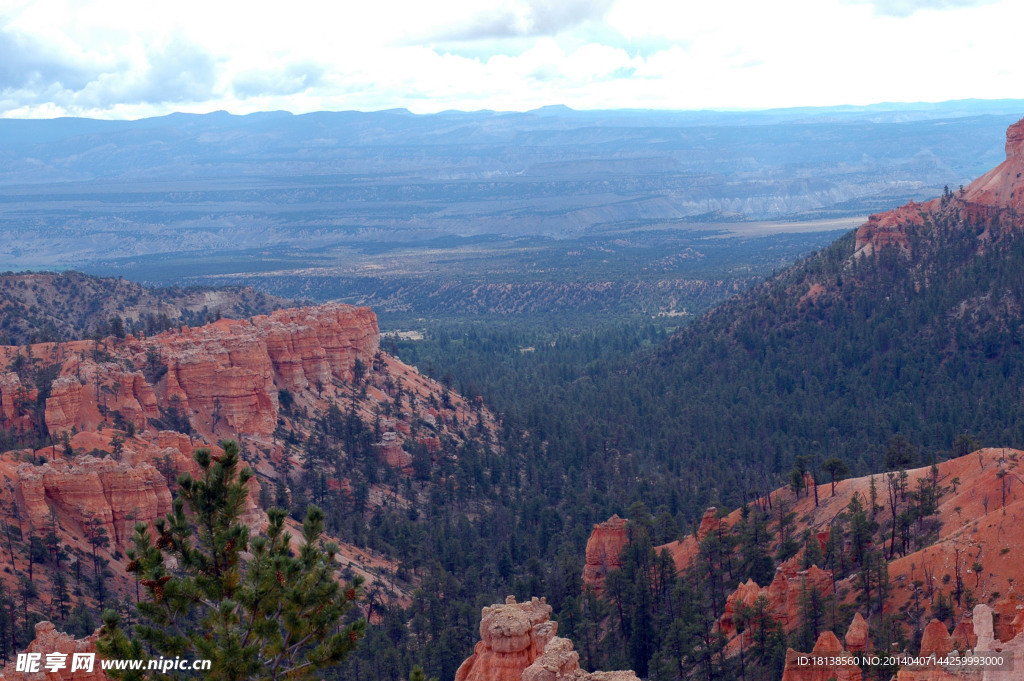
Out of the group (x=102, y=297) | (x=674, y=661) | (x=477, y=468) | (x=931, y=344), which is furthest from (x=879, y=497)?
(x=102, y=297)

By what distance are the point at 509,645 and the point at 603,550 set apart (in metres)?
27.2

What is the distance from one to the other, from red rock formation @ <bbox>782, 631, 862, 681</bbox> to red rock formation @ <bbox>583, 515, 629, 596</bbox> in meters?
23.9

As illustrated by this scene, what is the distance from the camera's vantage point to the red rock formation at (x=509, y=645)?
3462 centimetres

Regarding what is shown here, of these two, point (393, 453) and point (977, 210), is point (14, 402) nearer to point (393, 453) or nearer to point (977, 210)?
point (393, 453)

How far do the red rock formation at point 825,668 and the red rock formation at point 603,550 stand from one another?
78.4 feet

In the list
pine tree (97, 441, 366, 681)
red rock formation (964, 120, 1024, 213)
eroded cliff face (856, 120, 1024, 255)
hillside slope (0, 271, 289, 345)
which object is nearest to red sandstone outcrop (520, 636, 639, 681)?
pine tree (97, 441, 366, 681)

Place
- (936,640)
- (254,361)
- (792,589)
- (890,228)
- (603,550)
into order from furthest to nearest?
(890,228), (254,361), (603,550), (792,589), (936,640)

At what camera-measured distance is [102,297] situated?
148m

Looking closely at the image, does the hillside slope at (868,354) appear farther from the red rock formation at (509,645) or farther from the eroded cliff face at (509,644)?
the red rock formation at (509,645)

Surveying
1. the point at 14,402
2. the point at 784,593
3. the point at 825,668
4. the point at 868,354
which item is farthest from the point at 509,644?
the point at 868,354

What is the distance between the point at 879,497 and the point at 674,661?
1608 centimetres

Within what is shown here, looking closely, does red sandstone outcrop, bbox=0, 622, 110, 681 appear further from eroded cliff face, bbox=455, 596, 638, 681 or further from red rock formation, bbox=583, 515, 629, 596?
red rock formation, bbox=583, 515, 629, 596

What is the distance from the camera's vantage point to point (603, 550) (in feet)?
201

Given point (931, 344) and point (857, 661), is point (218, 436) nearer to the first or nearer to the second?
point (857, 661)
